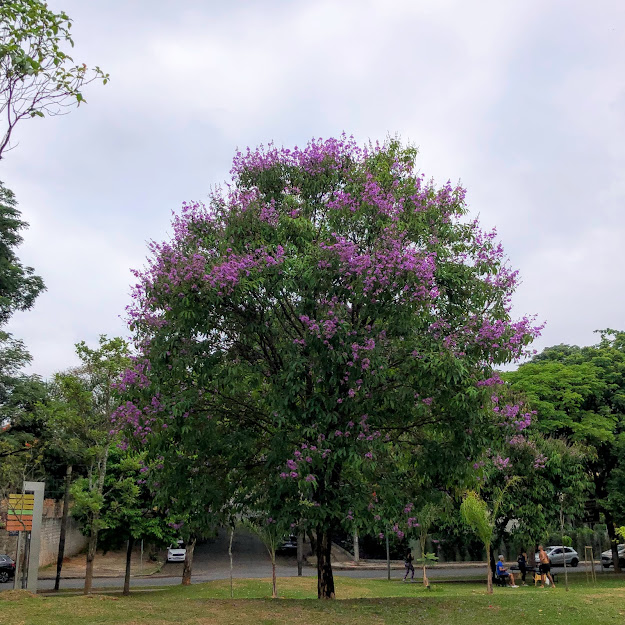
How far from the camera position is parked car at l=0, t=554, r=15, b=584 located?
33.7m

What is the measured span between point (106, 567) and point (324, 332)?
39.6 metres

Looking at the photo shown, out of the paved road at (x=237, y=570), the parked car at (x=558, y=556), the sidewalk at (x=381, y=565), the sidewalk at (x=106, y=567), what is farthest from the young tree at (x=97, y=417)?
the parked car at (x=558, y=556)

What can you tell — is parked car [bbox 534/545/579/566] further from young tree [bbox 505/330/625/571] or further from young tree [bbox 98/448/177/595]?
young tree [bbox 98/448/177/595]

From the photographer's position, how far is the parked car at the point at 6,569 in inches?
1327

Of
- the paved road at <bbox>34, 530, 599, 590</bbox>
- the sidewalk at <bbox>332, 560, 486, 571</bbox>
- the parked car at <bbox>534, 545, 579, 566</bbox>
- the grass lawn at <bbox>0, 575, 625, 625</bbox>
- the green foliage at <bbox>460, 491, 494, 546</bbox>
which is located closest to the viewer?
the grass lawn at <bbox>0, 575, 625, 625</bbox>

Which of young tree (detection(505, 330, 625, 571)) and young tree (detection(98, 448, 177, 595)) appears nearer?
young tree (detection(98, 448, 177, 595))

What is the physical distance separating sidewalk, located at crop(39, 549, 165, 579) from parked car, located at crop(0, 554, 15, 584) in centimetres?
246

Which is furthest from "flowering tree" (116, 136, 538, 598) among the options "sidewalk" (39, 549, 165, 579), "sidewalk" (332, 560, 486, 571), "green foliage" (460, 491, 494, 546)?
"sidewalk" (332, 560, 486, 571)

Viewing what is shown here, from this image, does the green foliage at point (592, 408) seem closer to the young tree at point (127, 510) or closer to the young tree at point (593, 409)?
the young tree at point (593, 409)

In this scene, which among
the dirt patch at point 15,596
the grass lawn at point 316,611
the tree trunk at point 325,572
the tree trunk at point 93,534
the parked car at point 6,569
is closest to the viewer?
the grass lawn at point 316,611

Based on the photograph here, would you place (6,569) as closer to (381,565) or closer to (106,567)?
(106,567)

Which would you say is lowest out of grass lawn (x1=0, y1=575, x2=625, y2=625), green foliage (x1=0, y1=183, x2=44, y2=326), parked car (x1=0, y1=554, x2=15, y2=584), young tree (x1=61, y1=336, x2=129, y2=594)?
parked car (x1=0, y1=554, x2=15, y2=584)

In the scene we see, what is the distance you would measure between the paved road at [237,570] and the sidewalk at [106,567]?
1240 mm

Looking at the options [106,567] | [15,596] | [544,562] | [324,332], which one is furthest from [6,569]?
[324,332]
